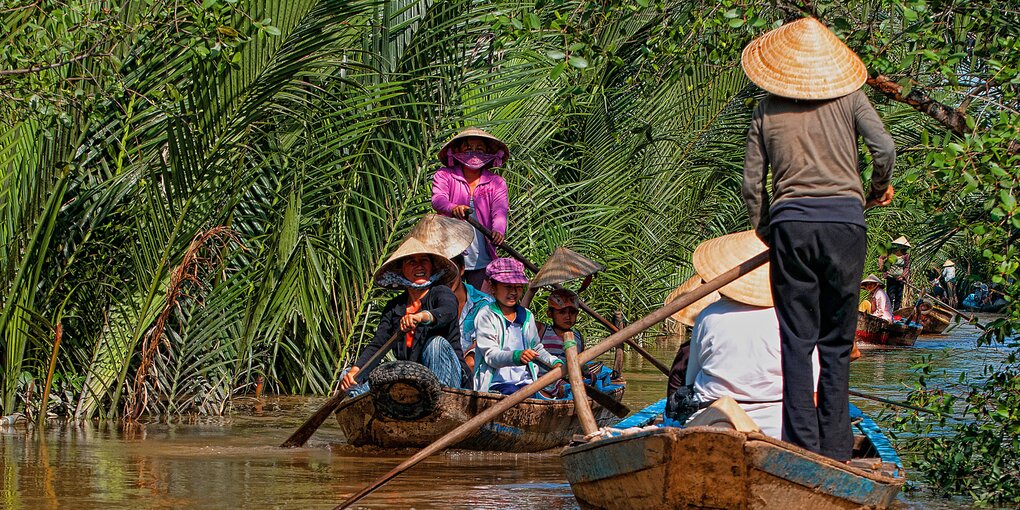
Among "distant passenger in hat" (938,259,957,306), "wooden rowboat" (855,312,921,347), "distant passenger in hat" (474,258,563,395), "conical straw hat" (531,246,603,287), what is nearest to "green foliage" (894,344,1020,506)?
"distant passenger in hat" (474,258,563,395)

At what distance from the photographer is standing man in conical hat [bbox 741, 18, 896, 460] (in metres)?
5.48

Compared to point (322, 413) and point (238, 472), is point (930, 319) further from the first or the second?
point (238, 472)

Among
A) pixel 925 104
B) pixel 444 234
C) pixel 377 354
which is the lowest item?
pixel 377 354

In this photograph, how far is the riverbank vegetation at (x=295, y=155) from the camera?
721 cm

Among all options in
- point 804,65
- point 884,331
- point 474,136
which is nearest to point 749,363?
point 804,65

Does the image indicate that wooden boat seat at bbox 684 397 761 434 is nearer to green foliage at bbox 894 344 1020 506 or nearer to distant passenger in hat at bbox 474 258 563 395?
green foliage at bbox 894 344 1020 506

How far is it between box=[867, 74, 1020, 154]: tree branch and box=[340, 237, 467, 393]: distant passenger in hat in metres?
2.99

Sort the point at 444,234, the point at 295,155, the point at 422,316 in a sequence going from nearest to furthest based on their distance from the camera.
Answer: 1. the point at 422,316
2. the point at 444,234
3. the point at 295,155

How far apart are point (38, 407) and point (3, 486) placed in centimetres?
267

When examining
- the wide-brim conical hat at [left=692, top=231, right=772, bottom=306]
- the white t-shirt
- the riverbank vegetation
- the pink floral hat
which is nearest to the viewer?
the white t-shirt

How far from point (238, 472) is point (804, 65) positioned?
3928 mm

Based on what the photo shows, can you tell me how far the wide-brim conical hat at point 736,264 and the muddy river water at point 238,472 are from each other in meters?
1.37

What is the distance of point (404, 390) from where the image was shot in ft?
27.2

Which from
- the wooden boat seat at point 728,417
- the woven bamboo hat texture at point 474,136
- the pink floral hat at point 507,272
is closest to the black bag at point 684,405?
the wooden boat seat at point 728,417
